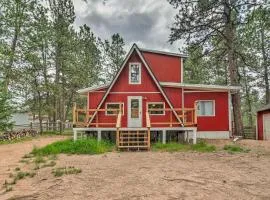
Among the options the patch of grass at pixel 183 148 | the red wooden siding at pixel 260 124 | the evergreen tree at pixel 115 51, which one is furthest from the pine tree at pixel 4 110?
the evergreen tree at pixel 115 51

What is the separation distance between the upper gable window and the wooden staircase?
3403mm

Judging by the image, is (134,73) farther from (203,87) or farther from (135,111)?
(203,87)

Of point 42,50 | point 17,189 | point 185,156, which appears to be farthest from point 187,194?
point 42,50

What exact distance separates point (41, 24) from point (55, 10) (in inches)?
128

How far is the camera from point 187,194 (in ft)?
20.8

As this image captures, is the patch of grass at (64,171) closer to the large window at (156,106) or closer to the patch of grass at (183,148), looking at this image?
the patch of grass at (183,148)

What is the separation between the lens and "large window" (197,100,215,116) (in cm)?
1978

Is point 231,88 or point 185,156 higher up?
point 231,88

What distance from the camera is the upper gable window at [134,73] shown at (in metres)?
18.4

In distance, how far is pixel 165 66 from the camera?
20.6 meters

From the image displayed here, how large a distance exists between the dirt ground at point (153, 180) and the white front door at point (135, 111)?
698 centimetres

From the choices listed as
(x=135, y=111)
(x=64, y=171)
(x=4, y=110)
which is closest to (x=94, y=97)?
(x=135, y=111)

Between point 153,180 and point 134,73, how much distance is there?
1152cm

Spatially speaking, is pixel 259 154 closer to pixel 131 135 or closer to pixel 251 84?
pixel 131 135
